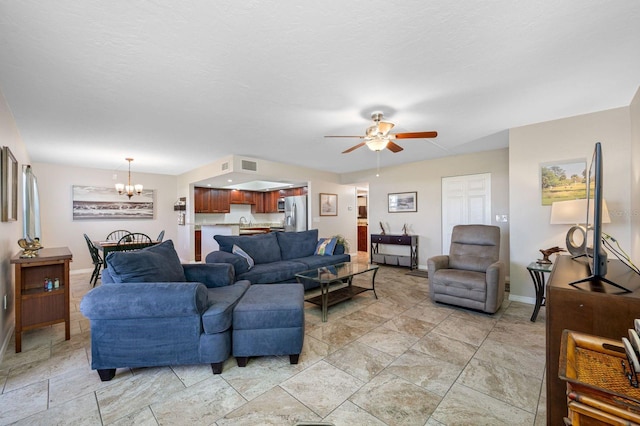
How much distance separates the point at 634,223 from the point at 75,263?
9139 mm

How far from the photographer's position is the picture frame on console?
238 cm

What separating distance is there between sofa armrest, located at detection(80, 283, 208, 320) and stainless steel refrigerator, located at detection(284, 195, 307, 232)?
4.99 m

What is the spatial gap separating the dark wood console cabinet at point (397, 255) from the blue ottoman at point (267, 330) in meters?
4.18

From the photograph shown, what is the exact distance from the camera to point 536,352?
229 centimetres

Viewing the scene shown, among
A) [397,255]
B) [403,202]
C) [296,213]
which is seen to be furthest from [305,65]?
[296,213]

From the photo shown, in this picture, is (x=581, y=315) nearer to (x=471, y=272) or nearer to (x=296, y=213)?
(x=471, y=272)

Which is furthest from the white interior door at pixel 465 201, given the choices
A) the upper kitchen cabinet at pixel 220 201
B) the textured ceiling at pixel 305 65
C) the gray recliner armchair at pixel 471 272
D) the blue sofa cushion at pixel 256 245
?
the upper kitchen cabinet at pixel 220 201

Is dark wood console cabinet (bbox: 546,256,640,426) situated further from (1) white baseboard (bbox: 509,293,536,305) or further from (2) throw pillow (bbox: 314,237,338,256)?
(2) throw pillow (bbox: 314,237,338,256)

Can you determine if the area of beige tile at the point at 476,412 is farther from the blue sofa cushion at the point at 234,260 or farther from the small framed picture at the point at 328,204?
the small framed picture at the point at 328,204

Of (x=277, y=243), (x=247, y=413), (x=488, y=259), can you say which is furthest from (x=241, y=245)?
(x=488, y=259)

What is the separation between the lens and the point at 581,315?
106 centimetres

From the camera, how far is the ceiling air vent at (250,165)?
4.97 m

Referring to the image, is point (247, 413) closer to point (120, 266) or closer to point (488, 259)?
point (120, 266)

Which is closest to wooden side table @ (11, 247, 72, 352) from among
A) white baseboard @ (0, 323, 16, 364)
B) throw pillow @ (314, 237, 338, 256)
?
white baseboard @ (0, 323, 16, 364)
